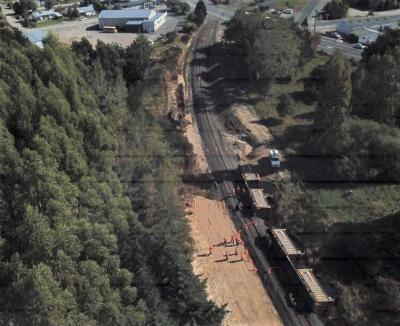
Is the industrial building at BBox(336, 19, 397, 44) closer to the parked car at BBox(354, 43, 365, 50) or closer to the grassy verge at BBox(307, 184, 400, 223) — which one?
the parked car at BBox(354, 43, 365, 50)

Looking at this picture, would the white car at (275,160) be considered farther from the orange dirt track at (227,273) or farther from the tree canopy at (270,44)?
the tree canopy at (270,44)

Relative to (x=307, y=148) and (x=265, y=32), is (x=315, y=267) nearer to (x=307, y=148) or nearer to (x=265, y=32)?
(x=307, y=148)

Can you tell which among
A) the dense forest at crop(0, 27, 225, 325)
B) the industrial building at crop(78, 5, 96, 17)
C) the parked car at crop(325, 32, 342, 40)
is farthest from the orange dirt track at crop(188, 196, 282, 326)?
the industrial building at crop(78, 5, 96, 17)

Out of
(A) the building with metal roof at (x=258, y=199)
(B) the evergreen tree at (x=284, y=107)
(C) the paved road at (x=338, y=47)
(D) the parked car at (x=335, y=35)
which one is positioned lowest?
(A) the building with metal roof at (x=258, y=199)

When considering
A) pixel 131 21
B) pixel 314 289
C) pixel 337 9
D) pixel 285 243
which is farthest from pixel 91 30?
pixel 314 289

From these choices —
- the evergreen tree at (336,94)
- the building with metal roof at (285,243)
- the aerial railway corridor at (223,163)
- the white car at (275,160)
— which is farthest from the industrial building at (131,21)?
the building with metal roof at (285,243)
